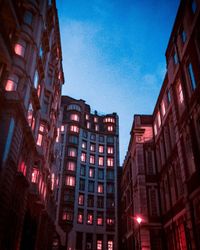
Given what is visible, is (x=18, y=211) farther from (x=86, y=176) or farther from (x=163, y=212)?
(x=86, y=176)

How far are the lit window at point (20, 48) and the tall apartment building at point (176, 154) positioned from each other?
1481 centimetres

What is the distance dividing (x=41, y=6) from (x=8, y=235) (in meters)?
22.7

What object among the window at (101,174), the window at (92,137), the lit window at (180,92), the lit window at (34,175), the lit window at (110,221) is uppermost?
the window at (92,137)

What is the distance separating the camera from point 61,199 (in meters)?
58.2

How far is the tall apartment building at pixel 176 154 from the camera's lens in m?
20.5

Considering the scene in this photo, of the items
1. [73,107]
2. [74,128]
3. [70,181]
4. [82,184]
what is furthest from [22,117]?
[73,107]

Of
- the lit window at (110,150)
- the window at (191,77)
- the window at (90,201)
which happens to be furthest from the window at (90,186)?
the window at (191,77)

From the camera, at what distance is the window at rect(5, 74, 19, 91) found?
2087 centimetres

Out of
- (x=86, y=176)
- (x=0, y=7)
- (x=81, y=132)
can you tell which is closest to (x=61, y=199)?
(x=86, y=176)

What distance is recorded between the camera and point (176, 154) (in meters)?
27.0

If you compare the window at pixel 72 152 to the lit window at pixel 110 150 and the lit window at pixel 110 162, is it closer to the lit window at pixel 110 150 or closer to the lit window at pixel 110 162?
the lit window at pixel 110 162

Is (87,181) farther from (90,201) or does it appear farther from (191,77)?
(191,77)

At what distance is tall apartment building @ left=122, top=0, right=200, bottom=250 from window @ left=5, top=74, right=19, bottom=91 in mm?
14736

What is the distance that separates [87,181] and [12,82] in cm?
4635
